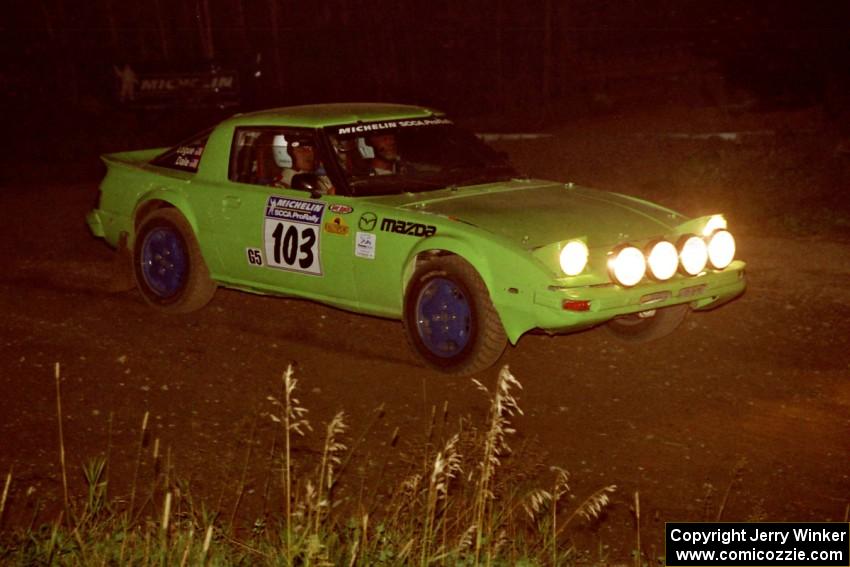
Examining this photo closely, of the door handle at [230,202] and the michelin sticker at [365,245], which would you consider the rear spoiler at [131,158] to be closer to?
the door handle at [230,202]

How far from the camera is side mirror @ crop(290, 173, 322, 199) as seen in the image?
775 cm

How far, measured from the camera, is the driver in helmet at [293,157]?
8154 mm

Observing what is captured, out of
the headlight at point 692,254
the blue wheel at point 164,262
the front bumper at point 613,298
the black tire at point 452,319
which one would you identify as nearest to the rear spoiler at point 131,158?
the blue wheel at point 164,262

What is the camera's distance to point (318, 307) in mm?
9117

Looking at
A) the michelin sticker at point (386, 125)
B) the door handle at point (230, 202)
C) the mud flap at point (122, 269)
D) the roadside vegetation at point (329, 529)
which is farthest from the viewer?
the mud flap at point (122, 269)

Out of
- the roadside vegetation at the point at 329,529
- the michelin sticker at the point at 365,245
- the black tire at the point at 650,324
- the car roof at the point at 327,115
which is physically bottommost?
the roadside vegetation at the point at 329,529

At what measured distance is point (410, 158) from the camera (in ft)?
27.0

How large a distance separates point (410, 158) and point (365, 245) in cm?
93

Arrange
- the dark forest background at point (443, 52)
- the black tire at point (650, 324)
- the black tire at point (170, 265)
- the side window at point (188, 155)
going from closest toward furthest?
the black tire at point (650, 324) < the black tire at point (170, 265) < the side window at point (188, 155) < the dark forest background at point (443, 52)

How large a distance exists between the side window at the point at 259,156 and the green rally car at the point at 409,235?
0.01 meters

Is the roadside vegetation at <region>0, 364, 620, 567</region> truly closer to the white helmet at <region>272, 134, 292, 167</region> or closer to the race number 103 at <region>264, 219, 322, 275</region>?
the race number 103 at <region>264, 219, 322, 275</region>

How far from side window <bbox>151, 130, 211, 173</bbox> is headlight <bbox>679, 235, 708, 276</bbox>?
135 inches

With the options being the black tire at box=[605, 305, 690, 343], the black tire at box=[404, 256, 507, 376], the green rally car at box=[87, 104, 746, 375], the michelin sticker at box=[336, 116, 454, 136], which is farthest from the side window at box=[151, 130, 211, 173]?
the black tire at box=[605, 305, 690, 343]

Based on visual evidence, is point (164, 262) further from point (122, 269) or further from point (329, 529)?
point (329, 529)
